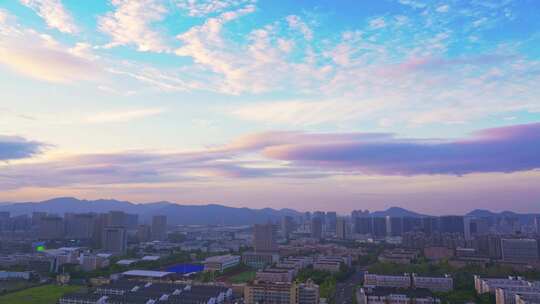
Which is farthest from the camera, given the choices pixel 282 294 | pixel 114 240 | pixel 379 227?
pixel 379 227

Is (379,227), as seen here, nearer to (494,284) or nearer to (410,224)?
(410,224)

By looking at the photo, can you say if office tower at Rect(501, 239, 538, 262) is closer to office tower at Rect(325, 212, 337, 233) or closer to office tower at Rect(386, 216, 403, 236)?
office tower at Rect(386, 216, 403, 236)

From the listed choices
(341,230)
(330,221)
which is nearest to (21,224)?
(341,230)

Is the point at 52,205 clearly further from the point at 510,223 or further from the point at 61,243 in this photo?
the point at 510,223

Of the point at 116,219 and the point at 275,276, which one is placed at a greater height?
the point at 116,219

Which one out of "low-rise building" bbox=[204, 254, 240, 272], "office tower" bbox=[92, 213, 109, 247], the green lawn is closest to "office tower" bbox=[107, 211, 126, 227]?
"office tower" bbox=[92, 213, 109, 247]

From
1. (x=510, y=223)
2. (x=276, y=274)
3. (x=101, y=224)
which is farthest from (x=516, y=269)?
(x=510, y=223)

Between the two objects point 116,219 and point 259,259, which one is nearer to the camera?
point 259,259
